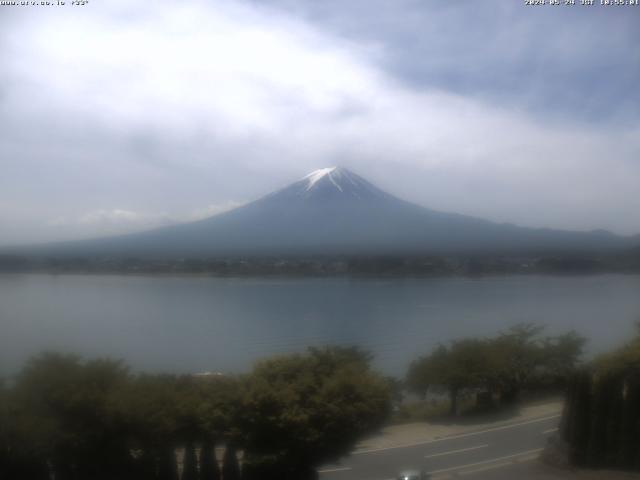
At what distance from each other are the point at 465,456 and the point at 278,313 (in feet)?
12.5

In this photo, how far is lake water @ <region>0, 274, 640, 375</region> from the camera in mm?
7148

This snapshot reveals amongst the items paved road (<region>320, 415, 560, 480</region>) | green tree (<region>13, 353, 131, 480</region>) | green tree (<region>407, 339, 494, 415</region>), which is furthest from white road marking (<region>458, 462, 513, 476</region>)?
green tree (<region>13, 353, 131, 480</region>)

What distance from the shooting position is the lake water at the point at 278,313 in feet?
23.5

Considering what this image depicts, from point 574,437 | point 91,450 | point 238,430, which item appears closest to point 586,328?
point 574,437

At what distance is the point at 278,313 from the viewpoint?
9062 mm

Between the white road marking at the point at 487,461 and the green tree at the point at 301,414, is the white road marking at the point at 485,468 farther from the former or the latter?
the green tree at the point at 301,414

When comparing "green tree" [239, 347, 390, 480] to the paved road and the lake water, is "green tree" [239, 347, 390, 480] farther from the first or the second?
the lake water

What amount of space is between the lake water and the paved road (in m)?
1.39

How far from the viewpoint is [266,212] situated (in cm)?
1262

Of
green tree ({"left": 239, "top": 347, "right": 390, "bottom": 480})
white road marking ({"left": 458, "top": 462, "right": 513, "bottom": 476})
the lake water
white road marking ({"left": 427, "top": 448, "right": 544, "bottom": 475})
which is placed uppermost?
the lake water

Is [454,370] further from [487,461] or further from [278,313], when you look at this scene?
[278,313]

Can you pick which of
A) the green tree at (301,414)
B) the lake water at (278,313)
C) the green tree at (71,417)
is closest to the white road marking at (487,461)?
the green tree at (301,414)

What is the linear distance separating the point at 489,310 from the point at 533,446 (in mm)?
2632

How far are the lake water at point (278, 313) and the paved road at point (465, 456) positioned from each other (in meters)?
1.39
